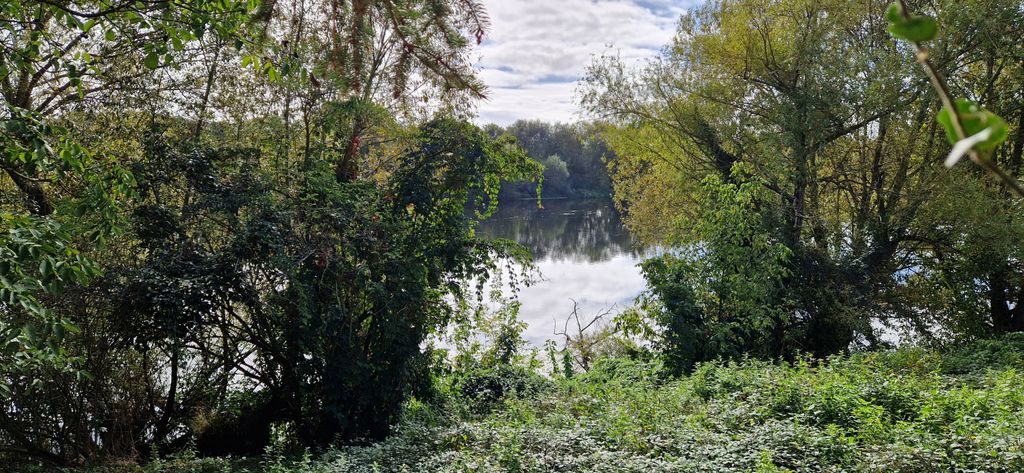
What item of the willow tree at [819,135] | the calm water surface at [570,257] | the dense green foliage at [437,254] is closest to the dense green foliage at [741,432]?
the dense green foliage at [437,254]

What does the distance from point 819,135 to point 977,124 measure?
1163 centimetres

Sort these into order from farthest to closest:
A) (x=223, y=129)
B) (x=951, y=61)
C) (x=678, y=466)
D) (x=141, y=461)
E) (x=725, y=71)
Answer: (x=725, y=71), (x=951, y=61), (x=223, y=129), (x=141, y=461), (x=678, y=466)

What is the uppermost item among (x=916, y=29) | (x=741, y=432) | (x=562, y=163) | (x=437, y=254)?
(x=562, y=163)

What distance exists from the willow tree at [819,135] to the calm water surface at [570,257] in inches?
168

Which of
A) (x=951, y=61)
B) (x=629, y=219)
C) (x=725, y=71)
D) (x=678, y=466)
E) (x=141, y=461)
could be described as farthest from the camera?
(x=629, y=219)

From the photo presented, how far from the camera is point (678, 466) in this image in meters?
4.00

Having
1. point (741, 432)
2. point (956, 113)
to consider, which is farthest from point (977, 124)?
point (741, 432)

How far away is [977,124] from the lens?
0.47m

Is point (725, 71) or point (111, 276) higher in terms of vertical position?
point (725, 71)

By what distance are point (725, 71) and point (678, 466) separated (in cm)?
1070

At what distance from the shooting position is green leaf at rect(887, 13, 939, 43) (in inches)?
18.3

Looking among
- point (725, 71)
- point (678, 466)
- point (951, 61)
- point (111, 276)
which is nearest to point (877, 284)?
point (951, 61)

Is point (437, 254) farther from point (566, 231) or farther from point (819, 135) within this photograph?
point (566, 231)

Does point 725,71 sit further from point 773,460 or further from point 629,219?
point 773,460
